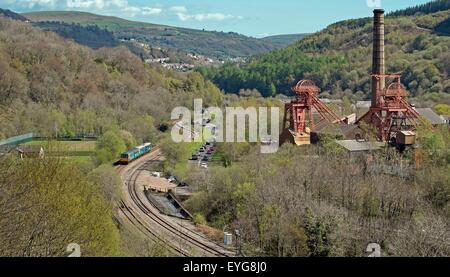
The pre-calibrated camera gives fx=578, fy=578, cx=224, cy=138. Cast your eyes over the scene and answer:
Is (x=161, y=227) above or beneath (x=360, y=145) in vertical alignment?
beneath

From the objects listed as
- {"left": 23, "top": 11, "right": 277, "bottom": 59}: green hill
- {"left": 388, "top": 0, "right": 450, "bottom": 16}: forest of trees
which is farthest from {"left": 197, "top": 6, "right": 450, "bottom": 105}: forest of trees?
{"left": 23, "top": 11, "right": 277, "bottom": 59}: green hill

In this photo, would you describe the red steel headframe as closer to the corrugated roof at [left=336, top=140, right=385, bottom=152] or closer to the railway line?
the corrugated roof at [left=336, top=140, right=385, bottom=152]

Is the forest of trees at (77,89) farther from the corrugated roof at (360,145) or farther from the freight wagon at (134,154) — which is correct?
the corrugated roof at (360,145)

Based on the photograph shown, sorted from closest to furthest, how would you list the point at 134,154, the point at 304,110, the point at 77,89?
the point at 304,110 → the point at 134,154 → the point at 77,89

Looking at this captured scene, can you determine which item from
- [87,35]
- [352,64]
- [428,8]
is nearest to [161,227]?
[352,64]

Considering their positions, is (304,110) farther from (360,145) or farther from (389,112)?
(360,145)
